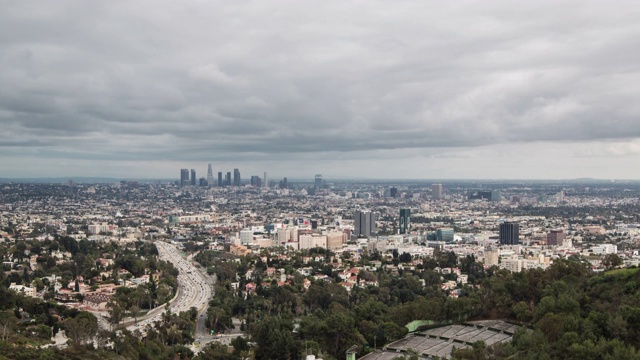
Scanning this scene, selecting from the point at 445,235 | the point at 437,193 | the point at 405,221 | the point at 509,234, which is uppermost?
the point at 437,193

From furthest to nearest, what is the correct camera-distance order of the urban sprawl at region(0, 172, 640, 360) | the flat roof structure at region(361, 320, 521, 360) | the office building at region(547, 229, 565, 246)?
the office building at region(547, 229, 565, 246)
the urban sprawl at region(0, 172, 640, 360)
the flat roof structure at region(361, 320, 521, 360)

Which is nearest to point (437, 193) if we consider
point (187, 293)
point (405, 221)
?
point (405, 221)

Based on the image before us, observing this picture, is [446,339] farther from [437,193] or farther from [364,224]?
[437,193]

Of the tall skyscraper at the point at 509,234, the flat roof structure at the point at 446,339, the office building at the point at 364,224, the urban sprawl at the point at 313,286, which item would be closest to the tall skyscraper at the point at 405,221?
the urban sprawl at the point at 313,286

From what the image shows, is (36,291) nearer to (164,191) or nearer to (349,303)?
(349,303)

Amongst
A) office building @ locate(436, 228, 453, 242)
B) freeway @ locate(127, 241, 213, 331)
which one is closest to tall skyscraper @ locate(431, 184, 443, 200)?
office building @ locate(436, 228, 453, 242)

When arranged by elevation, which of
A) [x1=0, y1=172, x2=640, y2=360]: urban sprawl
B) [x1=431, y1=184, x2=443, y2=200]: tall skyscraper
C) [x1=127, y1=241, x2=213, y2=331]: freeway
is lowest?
[x1=127, y1=241, x2=213, y2=331]: freeway

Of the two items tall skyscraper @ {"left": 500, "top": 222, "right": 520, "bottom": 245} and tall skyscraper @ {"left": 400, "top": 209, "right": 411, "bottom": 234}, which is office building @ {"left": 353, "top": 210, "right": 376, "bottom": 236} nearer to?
tall skyscraper @ {"left": 400, "top": 209, "right": 411, "bottom": 234}

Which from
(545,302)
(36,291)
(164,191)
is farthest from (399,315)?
(164,191)
